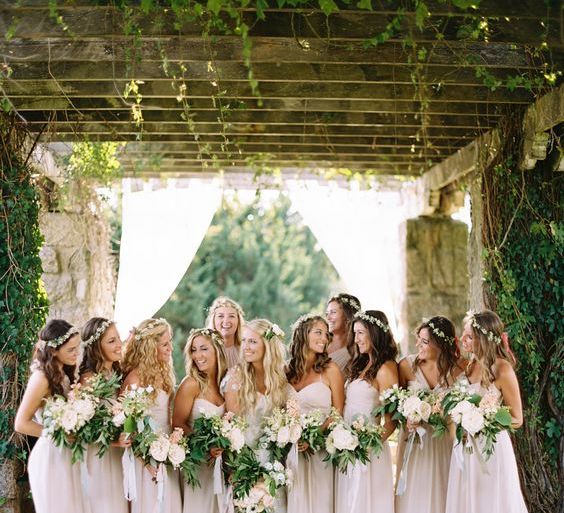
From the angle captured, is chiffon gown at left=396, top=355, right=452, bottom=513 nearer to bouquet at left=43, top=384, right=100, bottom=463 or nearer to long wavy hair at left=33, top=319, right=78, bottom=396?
bouquet at left=43, top=384, right=100, bottom=463

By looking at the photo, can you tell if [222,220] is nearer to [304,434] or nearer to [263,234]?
[263,234]

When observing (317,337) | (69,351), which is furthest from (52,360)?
(317,337)

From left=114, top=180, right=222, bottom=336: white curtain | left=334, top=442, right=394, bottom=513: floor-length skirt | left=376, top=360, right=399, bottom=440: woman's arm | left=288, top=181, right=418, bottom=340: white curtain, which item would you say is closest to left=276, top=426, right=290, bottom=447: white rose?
left=334, top=442, right=394, bottom=513: floor-length skirt

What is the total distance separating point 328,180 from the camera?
10.9m

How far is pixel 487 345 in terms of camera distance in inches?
243

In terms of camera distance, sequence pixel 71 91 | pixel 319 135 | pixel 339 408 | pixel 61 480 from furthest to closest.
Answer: pixel 319 135, pixel 71 91, pixel 339 408, pixel 61 480

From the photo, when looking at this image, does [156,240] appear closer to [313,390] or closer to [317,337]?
[317,337]

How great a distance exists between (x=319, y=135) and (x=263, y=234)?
61.7 feet

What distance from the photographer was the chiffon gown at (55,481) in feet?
18.6

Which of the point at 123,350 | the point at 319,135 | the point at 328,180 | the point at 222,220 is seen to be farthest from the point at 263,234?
the point at 123,350

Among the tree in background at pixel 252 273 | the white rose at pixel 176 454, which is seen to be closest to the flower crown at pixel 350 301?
the white rose at pixel 176 454

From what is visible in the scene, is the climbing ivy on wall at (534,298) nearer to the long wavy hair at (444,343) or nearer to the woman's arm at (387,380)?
the long wavy hair at (444,343)

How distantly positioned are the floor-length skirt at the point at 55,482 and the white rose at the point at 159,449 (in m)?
0.64

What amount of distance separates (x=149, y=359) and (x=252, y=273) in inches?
819
